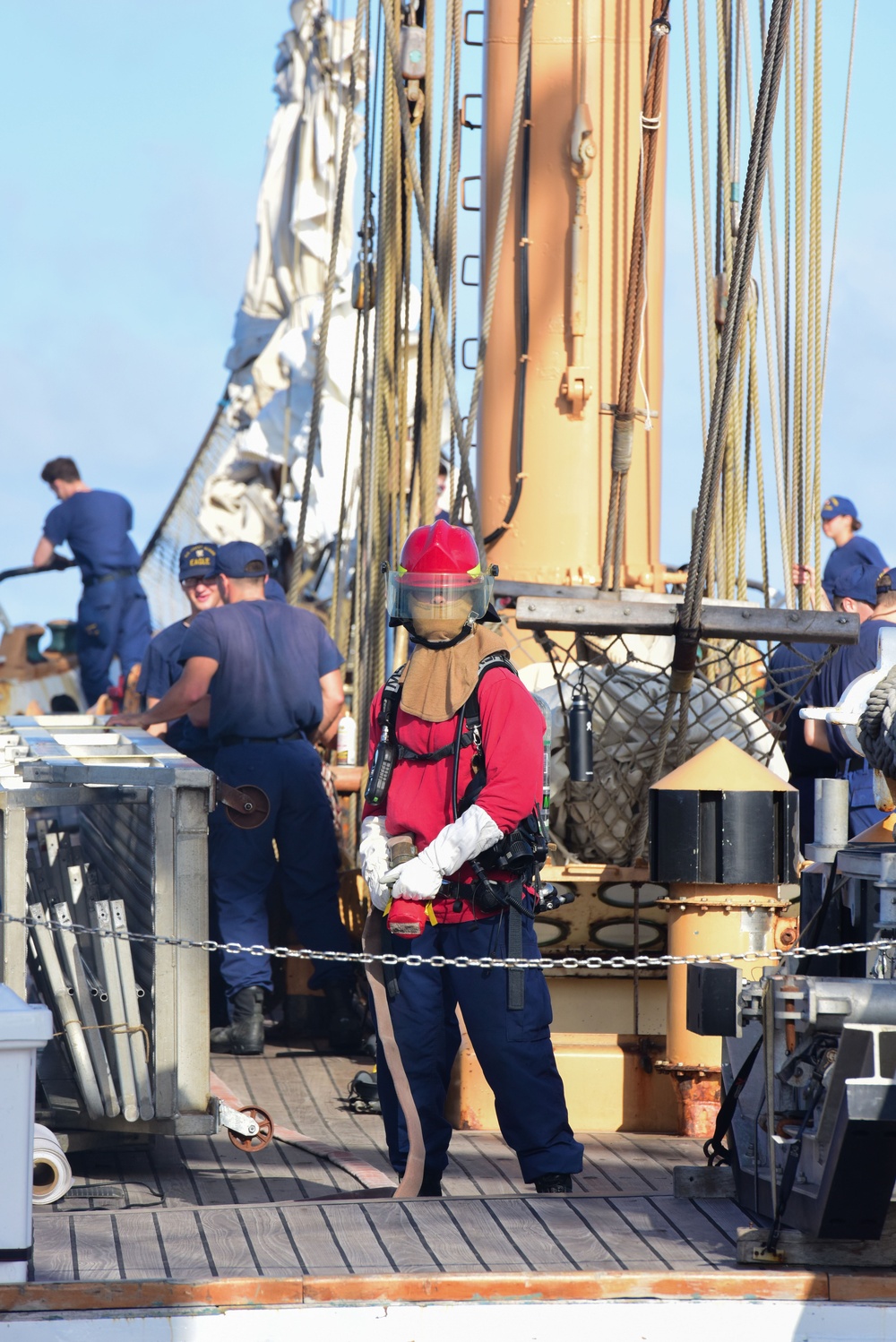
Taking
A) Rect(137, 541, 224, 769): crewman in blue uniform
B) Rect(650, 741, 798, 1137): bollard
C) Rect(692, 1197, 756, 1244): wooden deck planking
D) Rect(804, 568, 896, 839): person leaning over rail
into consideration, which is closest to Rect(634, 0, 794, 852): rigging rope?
Rect(650, 741, 798, 1137): bollard

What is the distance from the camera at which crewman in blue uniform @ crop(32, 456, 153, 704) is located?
11648 mm

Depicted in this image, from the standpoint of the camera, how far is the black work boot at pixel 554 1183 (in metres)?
4.20

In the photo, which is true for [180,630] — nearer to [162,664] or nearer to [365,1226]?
[162,664]

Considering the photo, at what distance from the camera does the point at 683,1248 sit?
11.7 ft

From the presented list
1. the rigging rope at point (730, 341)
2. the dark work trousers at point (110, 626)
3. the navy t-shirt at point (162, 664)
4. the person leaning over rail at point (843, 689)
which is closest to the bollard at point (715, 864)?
the rigging rope at point (730, 341)

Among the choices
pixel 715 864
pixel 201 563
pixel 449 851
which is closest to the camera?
pixel 449 851

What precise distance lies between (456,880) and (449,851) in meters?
0.17

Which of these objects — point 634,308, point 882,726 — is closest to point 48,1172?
point 882,726

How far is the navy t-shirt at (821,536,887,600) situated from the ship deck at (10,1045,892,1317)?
4.17m

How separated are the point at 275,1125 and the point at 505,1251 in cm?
197

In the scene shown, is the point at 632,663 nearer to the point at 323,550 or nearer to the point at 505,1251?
the point at 505,1251

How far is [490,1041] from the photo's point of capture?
4164 millimetres

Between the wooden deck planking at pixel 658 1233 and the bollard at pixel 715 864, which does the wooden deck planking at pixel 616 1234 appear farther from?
the bollard at pixel 715 864

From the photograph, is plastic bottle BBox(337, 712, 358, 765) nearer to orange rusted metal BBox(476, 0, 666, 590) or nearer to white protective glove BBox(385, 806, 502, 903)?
orange rusted metal BBox(476, 0, 666, 590)
